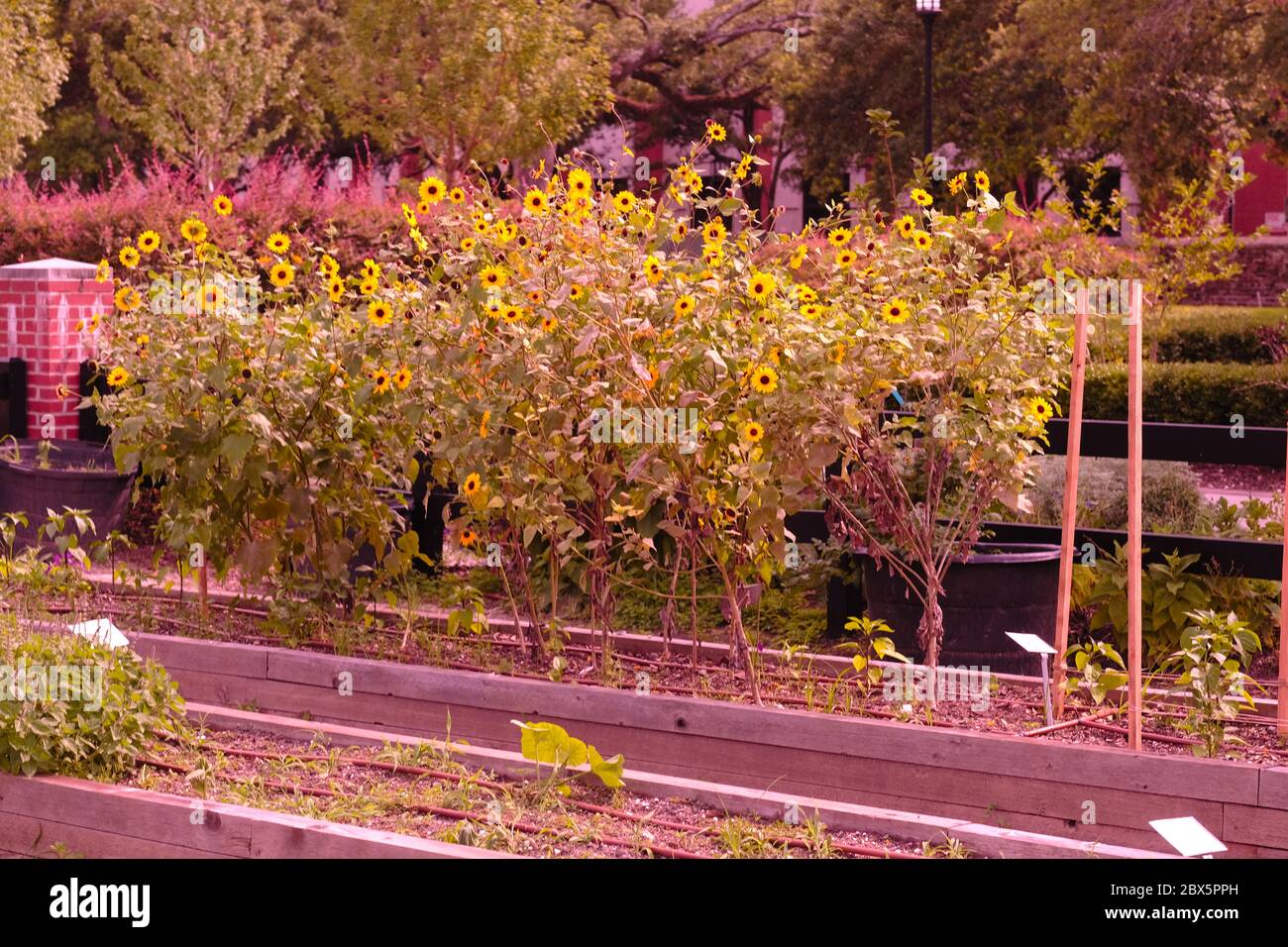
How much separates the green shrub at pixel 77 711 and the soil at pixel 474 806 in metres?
0.10

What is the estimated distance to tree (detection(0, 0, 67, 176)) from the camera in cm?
2336

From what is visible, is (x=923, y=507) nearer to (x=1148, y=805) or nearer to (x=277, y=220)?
(x=1148, y=805)

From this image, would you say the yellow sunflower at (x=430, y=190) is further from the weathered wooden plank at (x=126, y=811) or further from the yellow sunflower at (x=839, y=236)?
the weathered wooden plank at (x=126, y=811)

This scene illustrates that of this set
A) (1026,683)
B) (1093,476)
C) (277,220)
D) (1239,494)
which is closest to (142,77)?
(277,220)

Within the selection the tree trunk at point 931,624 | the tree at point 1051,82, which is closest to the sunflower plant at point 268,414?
the tree trunk at point 931,624

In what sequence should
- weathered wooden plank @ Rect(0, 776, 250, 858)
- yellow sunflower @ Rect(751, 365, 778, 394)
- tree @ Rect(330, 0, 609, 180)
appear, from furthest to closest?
1. tree @ Rect(330, 0, 609, 180)
2. yellow sunflower @ Rect(751, 365, 778, 394)
3. weathered wooden plank @ Rect(0, 776, 250, 858)

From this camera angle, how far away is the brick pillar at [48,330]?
9070mm

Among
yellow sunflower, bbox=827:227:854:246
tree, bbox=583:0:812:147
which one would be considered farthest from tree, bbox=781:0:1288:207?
yellow sunflower, bbox=827:227:854:246

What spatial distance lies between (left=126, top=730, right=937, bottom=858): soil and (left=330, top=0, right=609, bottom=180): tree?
19.8 metres

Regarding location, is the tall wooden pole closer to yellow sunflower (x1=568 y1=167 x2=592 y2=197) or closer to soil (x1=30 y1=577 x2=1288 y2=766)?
soil (x1=30 y1=577 x2=1288 y2=766)

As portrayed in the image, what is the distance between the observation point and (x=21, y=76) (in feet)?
81.0

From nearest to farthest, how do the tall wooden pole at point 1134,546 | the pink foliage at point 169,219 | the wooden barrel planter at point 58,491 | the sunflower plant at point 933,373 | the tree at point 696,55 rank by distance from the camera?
the tall wooden pole at point 1134,546
the sunflower plant at point 933,373
the wooden barrel planter at point 58,491
the pink foliage at point 169,219
the tree at point 696,55

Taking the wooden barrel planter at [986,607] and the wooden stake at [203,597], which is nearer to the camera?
the wooden barrel planter at [986,607]

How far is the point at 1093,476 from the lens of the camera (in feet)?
23.7
